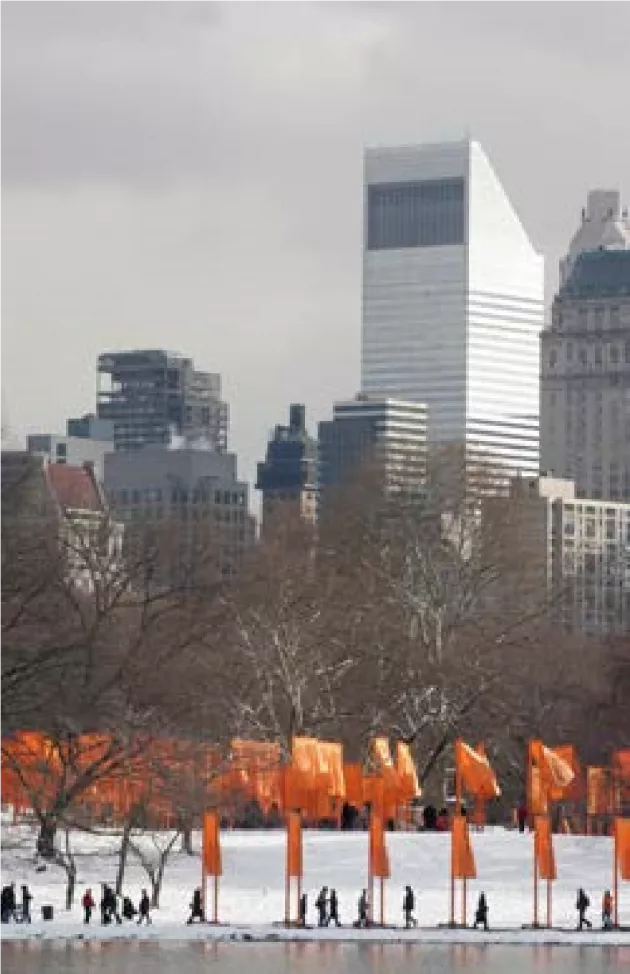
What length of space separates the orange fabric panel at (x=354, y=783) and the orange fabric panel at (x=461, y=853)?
9750 millimetres

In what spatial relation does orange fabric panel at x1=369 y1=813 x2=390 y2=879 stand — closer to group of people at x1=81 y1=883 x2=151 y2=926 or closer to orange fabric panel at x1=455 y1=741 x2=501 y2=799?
group of people at x1=81 y1=883 x2=151 y2=926

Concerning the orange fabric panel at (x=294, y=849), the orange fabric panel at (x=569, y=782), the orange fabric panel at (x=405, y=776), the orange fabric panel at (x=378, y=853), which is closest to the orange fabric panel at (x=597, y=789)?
the orange fabric panel at (x=569, y=782)

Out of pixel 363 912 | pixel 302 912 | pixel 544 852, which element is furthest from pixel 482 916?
pixel 302 912

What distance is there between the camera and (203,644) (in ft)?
442

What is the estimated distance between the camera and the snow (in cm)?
10144

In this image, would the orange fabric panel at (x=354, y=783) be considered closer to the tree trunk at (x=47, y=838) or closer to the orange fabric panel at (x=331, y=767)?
the orange fabric panel at (x=331, y=767)

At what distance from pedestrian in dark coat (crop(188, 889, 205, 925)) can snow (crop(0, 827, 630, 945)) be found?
1.61 ft

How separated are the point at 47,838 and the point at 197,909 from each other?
34.1 feet

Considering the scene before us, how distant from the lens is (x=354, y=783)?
11531cm

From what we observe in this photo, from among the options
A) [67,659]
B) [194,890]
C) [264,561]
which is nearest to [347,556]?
[264,561]

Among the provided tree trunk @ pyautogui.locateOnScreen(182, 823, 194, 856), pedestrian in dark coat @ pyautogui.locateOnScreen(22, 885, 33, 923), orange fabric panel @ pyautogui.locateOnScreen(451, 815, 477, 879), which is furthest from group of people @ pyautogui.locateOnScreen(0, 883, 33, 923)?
tree trunk @ pyautogui.locateOnScreen(182, 823, 194, 856)

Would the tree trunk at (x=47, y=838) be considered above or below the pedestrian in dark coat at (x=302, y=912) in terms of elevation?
above

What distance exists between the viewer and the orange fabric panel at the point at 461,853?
342 ft

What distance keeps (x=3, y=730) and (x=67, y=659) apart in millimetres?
4610
